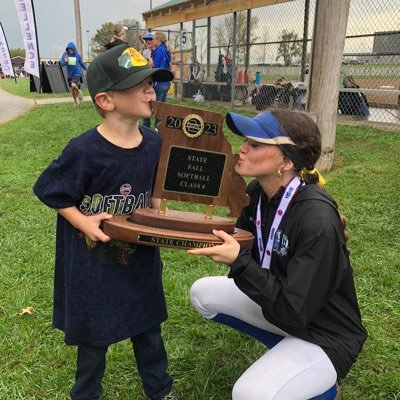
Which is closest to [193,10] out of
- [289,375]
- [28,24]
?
[28,24]

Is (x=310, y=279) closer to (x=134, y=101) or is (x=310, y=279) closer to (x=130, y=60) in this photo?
(x=134, y=101)

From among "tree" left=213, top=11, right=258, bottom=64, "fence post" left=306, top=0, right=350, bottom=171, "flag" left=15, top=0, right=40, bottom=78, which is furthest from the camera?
"flag" left=15, top=0, right=40, bottom=78

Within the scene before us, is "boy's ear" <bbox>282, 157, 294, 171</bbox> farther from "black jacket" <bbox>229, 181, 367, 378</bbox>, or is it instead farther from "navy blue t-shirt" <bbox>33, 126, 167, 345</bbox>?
"navy blue t-shirt" <bbox>33, 126, 167, 345</bbox>

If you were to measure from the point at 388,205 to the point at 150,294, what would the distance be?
350 cm

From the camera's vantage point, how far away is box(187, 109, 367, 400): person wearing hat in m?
1.77

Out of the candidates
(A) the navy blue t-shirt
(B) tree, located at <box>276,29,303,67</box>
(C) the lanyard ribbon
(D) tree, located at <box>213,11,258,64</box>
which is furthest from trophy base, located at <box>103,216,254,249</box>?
(D) tree, located at <box>213,11,258,64</box>

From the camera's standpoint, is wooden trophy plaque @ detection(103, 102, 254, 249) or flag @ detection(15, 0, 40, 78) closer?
wooden trophy plaque @ detection(103, 102, 254, 249)

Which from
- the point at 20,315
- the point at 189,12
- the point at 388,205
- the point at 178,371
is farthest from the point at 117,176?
the point at 189,12

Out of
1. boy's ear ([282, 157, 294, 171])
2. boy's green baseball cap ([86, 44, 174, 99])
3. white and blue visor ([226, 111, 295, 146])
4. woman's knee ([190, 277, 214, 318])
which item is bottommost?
woman's knee ([190, 277, 214, 318])

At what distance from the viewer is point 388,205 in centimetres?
483

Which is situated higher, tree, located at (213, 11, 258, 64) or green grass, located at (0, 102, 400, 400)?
tree, located at (213, 11, 258, 64)

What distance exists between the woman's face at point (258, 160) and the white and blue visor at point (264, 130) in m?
0.04

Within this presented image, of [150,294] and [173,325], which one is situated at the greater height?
[150,294]

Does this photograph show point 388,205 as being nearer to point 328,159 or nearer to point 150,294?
point 328,159
